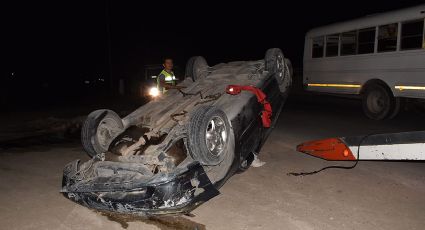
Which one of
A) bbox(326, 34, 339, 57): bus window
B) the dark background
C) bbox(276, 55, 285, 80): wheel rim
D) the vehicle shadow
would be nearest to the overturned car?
the vehicle shadow

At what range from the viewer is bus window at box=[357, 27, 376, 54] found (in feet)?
32.4

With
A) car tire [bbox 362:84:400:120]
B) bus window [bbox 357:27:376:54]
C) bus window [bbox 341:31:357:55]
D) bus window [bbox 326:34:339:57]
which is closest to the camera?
car tire [bbox 362:84:400:120]

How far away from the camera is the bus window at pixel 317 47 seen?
39.0 ft

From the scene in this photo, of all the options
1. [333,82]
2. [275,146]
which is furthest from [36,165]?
[333,82]

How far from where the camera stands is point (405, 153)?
3.68m

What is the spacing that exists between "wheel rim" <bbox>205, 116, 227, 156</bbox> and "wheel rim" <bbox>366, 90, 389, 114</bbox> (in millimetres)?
6690

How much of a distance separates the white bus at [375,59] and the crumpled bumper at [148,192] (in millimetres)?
7112

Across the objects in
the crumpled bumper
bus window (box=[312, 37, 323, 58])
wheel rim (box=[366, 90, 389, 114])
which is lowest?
the crumpled bumper

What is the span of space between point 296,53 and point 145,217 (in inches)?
1271

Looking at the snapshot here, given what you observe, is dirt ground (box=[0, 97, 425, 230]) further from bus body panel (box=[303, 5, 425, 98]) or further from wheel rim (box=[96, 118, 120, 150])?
bus body panel (box=[303, 5, 425, 98])

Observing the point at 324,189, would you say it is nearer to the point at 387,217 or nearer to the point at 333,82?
the point at 387,217

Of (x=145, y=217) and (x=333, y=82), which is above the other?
(x=333, y=82)

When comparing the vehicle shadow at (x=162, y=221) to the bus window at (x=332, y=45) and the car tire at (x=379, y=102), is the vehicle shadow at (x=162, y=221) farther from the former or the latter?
the bus window at (x=332, y=45)

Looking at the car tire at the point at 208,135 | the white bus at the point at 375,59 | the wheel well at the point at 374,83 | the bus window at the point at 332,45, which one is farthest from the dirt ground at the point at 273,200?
the bus window at the point at 332,45
